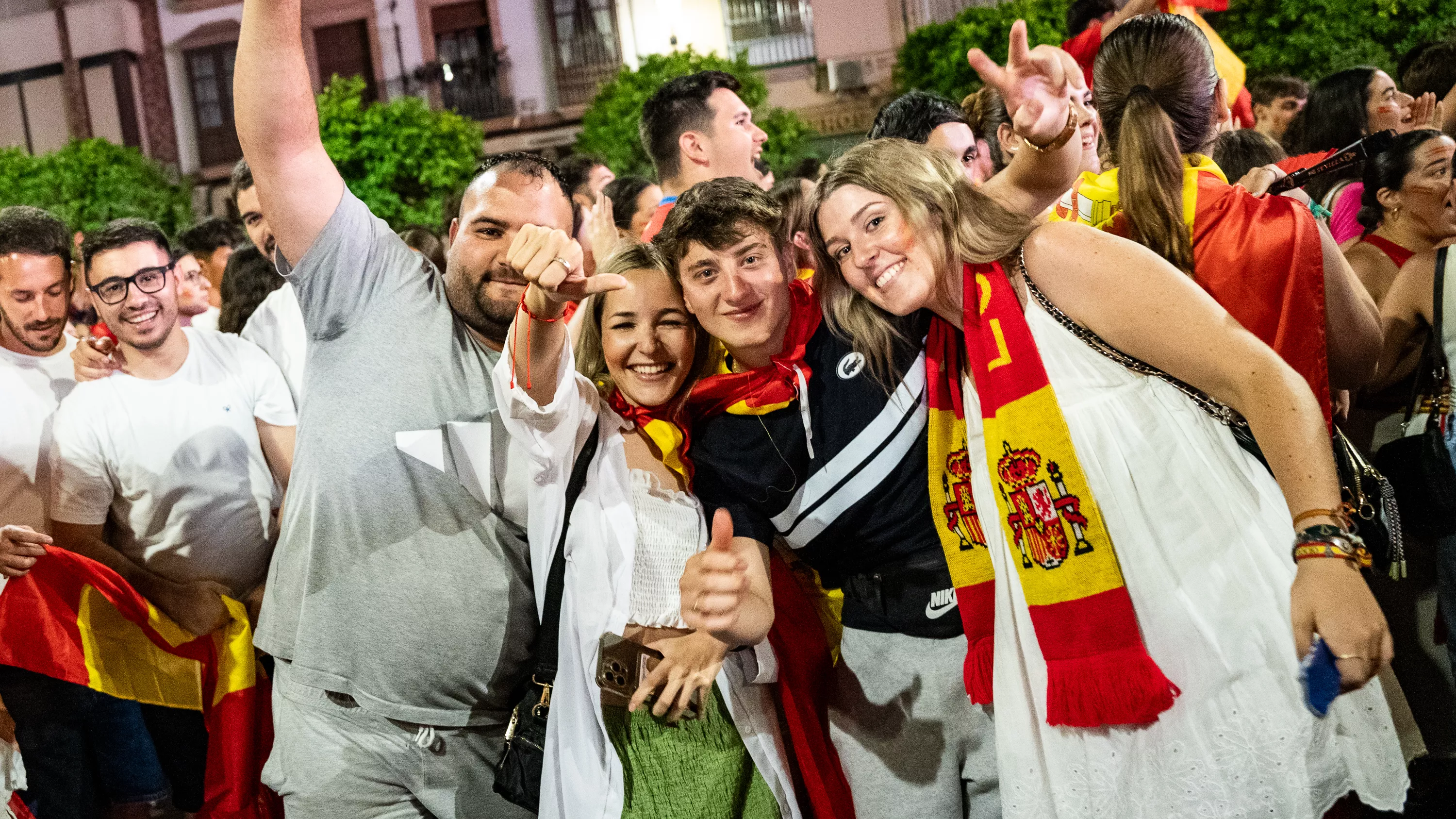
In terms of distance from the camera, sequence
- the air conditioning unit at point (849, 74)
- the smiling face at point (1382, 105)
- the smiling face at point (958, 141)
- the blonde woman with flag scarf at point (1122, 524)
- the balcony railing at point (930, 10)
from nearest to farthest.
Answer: the blonde woman with flag scarf at point (1122, 524) < the smiling face at point (958, 141) < the smiling face at point (1382, 105) < the balcony railing at point (930, 10) < the air conditioning unit at point (849, 74)

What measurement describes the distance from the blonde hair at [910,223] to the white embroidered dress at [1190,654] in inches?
7.3

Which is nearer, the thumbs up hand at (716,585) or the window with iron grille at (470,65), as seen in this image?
the thumbs up hand at (716,585)

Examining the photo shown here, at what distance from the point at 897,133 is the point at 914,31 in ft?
56.9

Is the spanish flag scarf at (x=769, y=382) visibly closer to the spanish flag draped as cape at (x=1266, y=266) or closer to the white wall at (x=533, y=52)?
the spanish flag draped as cape at (x=1266, y=266)

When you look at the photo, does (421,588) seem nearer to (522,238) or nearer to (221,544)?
(522,238)

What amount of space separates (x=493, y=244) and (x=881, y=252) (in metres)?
0.95

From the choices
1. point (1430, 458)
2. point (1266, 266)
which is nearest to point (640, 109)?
point (1430, 458)

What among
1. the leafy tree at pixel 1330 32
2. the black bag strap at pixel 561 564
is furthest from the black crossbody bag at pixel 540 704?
the leafy tree at pixel 1330 32

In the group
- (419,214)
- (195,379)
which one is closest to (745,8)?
(419,214)

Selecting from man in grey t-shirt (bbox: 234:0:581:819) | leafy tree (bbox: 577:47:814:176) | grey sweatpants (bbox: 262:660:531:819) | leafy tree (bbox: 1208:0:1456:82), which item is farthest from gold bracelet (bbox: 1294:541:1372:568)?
leafy tree (bbox: 577:47:814:176)

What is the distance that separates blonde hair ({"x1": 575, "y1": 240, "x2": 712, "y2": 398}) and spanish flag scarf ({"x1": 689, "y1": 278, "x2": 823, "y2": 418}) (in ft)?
0.23

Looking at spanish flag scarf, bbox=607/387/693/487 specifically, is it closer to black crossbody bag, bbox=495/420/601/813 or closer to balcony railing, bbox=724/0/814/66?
black crossbody bag, bbox=495/420/601/813

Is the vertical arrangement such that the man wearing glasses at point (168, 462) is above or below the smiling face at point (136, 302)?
below

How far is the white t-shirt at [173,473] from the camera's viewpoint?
3.26m
